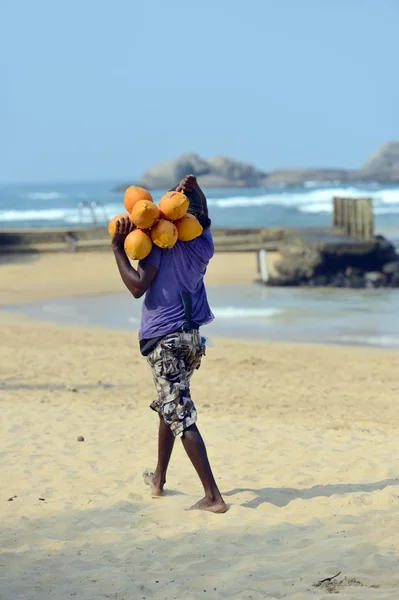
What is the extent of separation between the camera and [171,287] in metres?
4.89

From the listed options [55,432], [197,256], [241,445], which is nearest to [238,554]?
[197,256]

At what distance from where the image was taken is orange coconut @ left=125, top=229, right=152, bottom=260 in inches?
186

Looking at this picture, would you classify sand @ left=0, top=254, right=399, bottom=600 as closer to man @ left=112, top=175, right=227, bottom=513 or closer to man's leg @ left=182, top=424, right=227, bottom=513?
man's leg @ left=182, top=424, right=227, bottom=513

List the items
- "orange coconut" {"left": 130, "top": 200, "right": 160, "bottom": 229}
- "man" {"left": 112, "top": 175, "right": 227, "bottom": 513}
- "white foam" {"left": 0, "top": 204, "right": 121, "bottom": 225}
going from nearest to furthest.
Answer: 1. "orange coconut" {"left": 130, "top": 200, "right": 160, "bottom": 229}
2. "man" {"left": 112, "top": 175, "right": 227, "bottom": 513}
3. "white foam" {"left": 0, "top": 204, "right": 121, "bottom": 225}

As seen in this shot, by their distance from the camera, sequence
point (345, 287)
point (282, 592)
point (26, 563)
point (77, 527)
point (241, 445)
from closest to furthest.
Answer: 1. point (282, 592)
2. point (26, 563)
3. point (77, 527)
4. point (241, 445)
5. point (345, 287)

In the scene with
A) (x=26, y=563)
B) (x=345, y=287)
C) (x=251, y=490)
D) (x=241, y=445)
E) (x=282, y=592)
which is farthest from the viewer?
(x=345, y=287)

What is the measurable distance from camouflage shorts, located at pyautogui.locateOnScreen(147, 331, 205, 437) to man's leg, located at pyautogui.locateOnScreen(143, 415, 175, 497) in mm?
215

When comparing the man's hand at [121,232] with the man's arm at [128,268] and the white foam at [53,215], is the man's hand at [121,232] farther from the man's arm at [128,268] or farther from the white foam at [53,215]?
the white foam at [53,215]

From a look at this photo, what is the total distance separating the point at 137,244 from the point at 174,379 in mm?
744

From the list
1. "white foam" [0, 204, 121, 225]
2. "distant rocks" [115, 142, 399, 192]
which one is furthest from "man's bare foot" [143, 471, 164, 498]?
"distant rocks" [115, 142, 399, 192]

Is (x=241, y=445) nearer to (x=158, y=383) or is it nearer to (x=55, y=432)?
(x=55, y=432)

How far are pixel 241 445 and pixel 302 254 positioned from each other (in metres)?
16.0

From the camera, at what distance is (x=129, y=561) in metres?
4.21

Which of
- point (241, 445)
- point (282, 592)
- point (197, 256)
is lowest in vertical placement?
point (241, 445)
